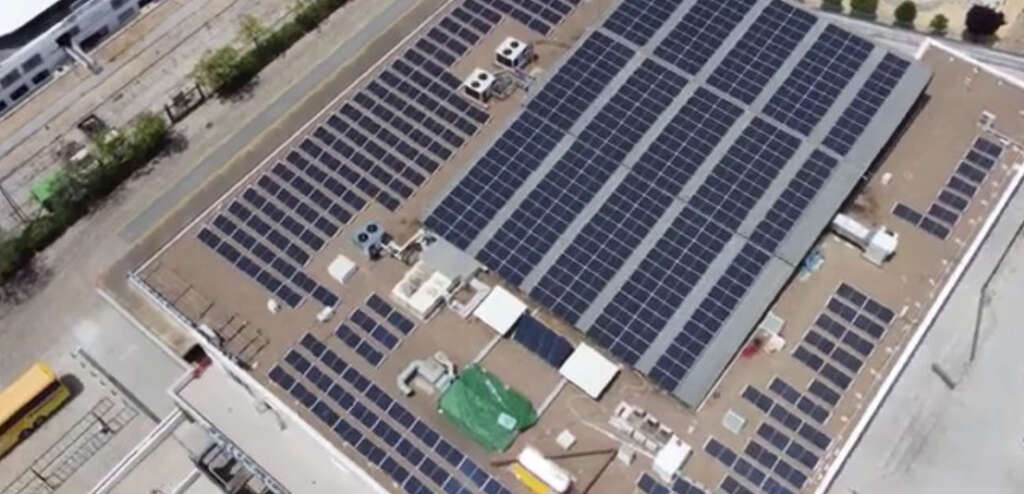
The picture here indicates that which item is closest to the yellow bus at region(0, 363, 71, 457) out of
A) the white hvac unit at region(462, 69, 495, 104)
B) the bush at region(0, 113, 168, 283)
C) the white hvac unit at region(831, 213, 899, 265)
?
the bush at region(0, 113, 168, 283)

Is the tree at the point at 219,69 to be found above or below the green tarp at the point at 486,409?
above

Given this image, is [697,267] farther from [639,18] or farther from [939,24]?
[939,24]

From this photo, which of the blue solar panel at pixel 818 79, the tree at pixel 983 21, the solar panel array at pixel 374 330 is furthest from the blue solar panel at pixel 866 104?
the solar panel array at pixel 374 330

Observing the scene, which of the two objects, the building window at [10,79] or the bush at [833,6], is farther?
the building window at [10,79]

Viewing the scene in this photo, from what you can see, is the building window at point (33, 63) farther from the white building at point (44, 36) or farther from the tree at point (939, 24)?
the tree at point (939, 24)

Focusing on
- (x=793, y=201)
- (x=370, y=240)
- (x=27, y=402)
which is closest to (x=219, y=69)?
(x=27, y=402)

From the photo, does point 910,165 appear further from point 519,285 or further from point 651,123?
point 519,285

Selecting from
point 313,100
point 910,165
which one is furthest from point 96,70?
point 910,165
